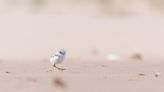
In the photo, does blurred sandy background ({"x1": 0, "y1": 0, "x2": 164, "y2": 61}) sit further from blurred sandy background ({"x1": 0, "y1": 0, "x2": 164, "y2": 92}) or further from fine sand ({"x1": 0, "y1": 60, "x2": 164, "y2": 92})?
fine sand ({"x1": 0, "y1": 60, "x2": 164, "y2": 92})

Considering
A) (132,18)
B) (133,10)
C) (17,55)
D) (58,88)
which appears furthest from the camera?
(133,10)

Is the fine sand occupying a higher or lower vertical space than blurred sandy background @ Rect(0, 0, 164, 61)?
lower

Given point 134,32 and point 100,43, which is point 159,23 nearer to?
point 134,32

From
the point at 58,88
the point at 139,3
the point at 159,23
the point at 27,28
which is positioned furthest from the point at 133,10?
the point at 58,88

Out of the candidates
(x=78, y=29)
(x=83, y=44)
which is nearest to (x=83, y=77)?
(x=83, y=44)

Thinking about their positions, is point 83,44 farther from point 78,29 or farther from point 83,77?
point 83,77

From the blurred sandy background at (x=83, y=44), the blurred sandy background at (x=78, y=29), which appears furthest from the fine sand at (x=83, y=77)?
the blurred sandy background at (x=78, y=29)

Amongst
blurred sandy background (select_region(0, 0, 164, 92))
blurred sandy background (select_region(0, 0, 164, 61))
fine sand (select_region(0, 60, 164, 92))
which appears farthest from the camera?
blurred sandy background (select_region(0, 0, 164, 61))

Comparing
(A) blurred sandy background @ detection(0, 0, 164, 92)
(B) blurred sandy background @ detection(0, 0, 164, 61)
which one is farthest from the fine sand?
(B) blurred sandy background @ detection(0, 0, 164, 61)
